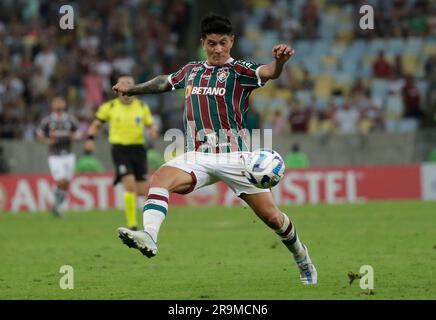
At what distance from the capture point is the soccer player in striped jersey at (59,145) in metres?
21.8

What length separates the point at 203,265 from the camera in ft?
41.5

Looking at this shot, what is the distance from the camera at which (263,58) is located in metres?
29.8

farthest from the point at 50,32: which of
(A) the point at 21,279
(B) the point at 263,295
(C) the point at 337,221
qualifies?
(B) the point at 263,295

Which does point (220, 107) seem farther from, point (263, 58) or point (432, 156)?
point (263, 58)

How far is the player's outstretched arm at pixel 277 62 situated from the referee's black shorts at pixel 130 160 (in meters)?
8.22

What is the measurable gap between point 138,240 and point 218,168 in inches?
48.1

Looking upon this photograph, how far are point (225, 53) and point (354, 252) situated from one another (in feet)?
15.0

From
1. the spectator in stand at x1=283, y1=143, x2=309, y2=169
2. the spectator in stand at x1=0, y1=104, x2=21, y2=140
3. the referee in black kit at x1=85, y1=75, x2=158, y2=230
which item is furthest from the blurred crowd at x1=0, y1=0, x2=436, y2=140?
the referee in black kit at x1=85, y1=75, x2=158, y2=230

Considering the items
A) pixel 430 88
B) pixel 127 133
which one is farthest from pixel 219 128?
pixel 430 88

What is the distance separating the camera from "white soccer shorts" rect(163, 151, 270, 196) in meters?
9.96

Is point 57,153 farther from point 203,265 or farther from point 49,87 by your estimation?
point 203,265

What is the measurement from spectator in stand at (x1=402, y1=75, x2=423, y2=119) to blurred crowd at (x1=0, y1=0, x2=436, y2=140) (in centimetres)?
3

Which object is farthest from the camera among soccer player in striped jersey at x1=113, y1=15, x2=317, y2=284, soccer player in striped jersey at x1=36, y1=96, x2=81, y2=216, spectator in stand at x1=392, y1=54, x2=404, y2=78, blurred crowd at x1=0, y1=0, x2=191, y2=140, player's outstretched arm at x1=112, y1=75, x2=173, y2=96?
spectator in stand at x1=392, y1=54, x2=404, y2=78

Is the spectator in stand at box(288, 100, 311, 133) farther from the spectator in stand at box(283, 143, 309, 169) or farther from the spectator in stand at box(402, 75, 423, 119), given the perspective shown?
the spectator in stand at box(402, 75, 423, 119)
